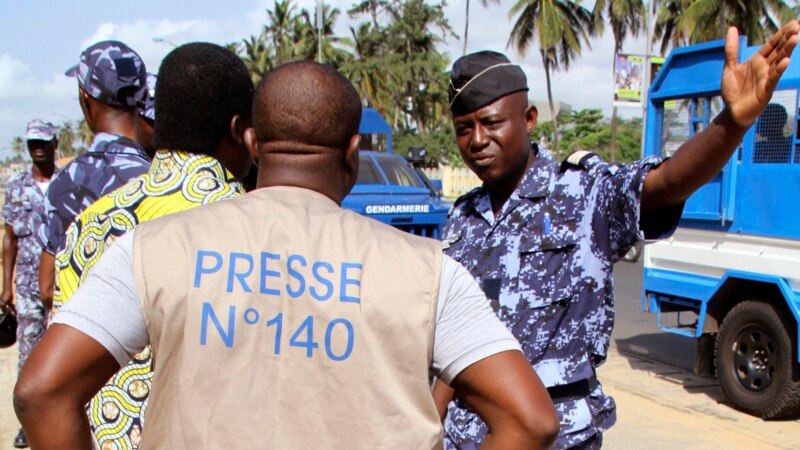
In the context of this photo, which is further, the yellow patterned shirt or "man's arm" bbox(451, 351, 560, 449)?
the yellow patterned shirt

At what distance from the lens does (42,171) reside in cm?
544

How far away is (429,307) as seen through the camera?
134 cm

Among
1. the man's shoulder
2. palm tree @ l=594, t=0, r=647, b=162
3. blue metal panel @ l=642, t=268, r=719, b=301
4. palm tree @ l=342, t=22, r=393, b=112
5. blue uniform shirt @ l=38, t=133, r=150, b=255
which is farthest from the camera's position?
palm tree @ l=342, t=22, r=393, b=112

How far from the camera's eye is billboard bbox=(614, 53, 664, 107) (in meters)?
24.9

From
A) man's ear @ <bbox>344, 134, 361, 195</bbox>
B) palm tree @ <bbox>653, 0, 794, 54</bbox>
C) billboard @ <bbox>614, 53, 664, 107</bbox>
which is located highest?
palm tree @ <bbox>653, 0, 794, 54</bbox>

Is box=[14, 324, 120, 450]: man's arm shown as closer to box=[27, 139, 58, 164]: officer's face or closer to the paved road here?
box=[27, 139, 58, 164]: officer's face

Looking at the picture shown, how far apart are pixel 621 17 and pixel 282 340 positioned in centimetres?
3398

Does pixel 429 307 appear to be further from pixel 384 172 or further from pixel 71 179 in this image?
pixel 384 172

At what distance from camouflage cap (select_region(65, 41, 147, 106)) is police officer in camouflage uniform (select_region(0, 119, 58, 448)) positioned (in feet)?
7.70

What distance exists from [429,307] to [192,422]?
42cm

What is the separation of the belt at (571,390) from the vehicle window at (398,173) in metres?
7.89

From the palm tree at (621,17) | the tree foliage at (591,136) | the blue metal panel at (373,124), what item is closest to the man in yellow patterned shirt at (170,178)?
the blue metal panel at (373,124)

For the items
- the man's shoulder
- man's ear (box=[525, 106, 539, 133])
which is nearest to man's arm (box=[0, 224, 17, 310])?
the man's shoulder

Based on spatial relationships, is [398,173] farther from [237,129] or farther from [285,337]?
[285,337]
